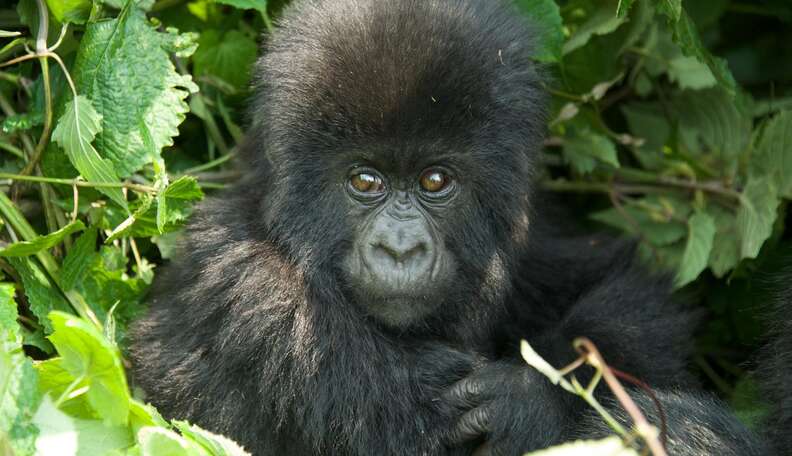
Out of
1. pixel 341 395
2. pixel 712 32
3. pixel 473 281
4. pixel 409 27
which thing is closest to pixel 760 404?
pixel 473 281

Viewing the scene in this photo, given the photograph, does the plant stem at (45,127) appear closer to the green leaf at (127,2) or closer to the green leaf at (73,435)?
the green leaf at (127,2)

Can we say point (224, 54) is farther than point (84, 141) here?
Yes

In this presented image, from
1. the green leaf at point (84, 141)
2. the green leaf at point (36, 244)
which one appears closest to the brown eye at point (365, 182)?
the green leaf at point (84, 141)

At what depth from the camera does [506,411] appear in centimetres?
339

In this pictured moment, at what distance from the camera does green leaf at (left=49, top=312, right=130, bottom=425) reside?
2709mm

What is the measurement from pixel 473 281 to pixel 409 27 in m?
0.84

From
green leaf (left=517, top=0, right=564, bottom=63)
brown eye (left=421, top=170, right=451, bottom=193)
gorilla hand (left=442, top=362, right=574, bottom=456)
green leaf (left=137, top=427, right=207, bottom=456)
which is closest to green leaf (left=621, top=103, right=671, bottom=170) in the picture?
green leaf (left=517, top=0, right=564, bottom=63)

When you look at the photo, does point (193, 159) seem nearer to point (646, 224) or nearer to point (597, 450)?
point (646, 224)

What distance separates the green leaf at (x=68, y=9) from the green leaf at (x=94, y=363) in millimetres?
1283

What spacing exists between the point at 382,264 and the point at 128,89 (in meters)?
1.03

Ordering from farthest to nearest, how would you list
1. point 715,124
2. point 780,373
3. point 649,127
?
point 649,127 < point 715,124 < point 780,373

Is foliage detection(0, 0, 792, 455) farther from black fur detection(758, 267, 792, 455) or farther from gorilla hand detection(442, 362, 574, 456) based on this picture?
gorilla hand detection(442, 362, 574, 456)

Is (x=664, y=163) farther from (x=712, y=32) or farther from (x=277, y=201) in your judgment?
(x=277, y=201)

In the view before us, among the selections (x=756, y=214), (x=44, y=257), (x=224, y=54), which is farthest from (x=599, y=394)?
(x=224, y=54)
